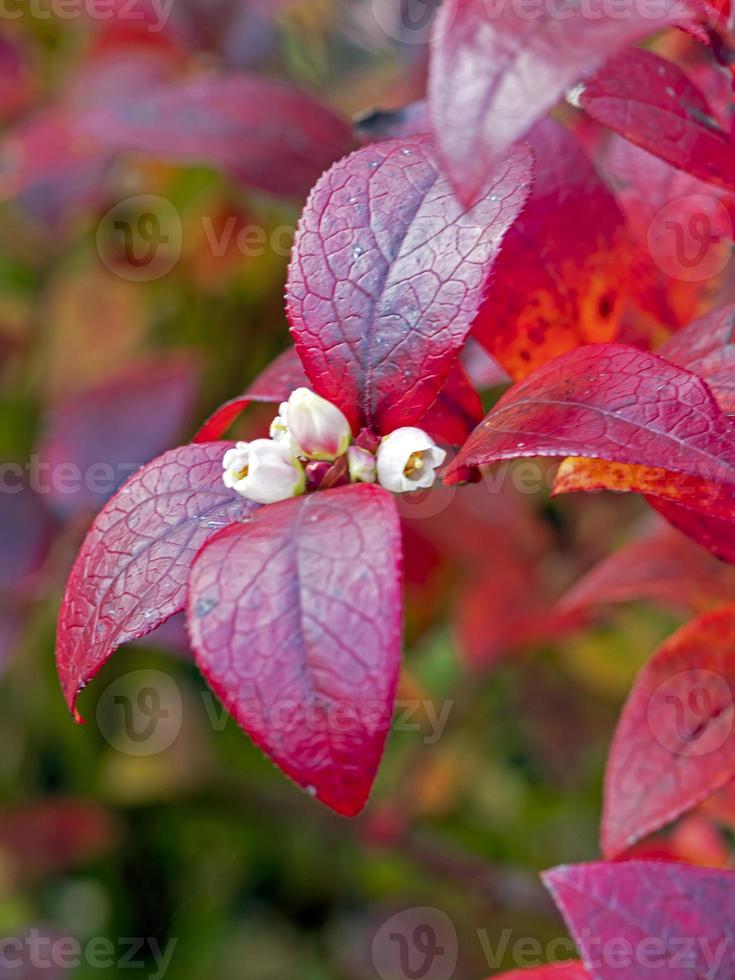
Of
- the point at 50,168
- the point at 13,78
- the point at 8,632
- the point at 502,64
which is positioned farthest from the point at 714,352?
the point at 13,78

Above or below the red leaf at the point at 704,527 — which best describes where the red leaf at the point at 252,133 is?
above

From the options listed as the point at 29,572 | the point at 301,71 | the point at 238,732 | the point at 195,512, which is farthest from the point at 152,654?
the point at 195,512

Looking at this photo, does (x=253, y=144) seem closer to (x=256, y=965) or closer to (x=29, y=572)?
(x=29, y=572)

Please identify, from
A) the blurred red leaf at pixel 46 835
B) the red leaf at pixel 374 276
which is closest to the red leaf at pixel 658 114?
the red leaf at pixel 374 276

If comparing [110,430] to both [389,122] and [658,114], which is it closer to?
[389,122]

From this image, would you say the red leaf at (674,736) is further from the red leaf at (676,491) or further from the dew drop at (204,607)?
the dew drop at (204,607)

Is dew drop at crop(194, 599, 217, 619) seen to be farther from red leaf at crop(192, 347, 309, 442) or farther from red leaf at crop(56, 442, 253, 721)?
red leaf at crop(192, 347, 309, 442)
